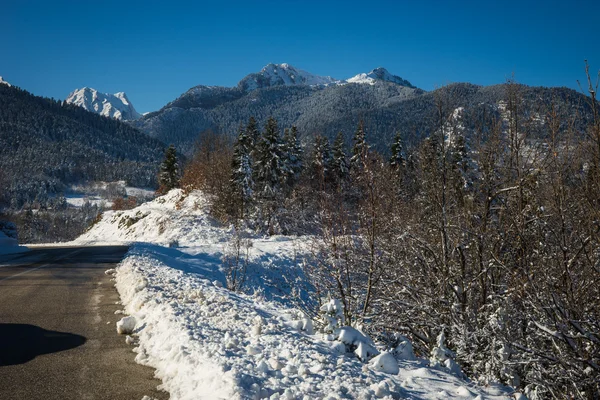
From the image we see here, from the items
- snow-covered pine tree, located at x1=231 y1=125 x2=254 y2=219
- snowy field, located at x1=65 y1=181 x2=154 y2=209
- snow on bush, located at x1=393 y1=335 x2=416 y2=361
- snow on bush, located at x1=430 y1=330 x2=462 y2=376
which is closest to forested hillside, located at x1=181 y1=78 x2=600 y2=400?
snow on bush, located at x1=430 y1=330 x2=462 y2=376

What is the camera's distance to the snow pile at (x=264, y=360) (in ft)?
12.4

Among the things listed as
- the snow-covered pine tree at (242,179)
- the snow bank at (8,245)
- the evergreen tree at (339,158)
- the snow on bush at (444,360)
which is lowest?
the snow on bush at (444,360)

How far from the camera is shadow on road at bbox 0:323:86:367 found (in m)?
4.50

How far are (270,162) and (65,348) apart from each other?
30.5 meters

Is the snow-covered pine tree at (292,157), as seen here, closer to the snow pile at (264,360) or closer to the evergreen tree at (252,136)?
the evergreen tree at (252,136)

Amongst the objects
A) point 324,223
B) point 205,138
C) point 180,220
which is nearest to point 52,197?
point 205,138

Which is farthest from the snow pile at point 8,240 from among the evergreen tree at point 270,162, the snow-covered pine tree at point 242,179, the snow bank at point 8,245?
the evergreen tree at point 270,162

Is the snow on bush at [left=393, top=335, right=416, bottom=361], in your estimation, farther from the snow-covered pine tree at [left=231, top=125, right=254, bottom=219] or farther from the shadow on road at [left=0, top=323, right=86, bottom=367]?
the snow-covered pine tree at [left=231, top=125, right=254, bottom=219]

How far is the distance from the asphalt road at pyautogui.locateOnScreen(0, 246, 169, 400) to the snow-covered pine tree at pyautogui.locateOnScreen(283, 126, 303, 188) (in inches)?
1118

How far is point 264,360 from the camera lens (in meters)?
4.36

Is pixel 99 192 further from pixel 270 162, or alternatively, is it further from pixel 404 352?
pixel 404 352

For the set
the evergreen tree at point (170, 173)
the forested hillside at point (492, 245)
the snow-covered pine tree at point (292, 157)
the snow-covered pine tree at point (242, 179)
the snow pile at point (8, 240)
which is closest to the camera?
the forested hillside at point (492, 245)

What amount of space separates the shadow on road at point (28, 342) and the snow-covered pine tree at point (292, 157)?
30634 millimetres

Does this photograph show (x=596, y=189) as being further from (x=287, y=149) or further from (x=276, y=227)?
(x=287, y=149)
